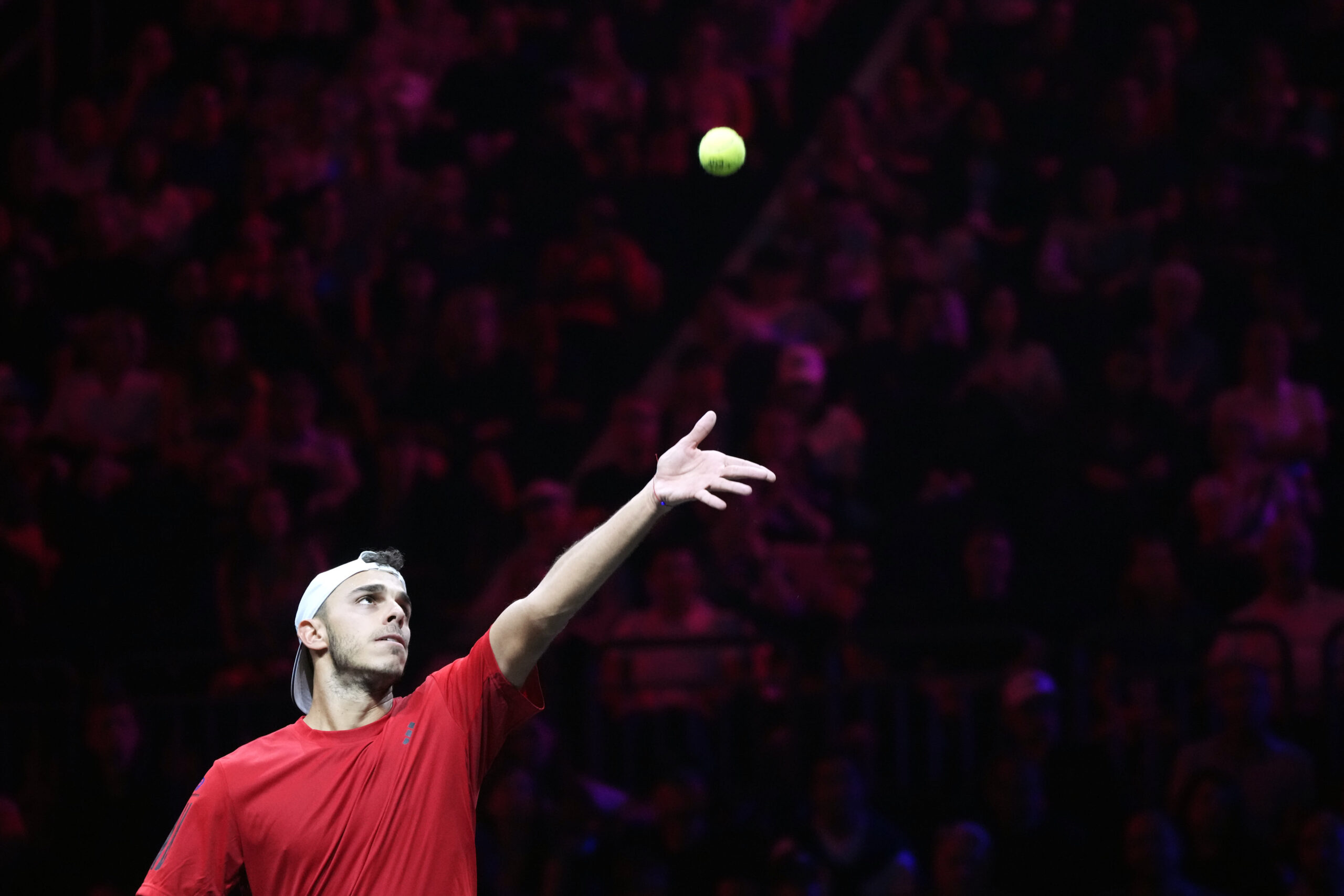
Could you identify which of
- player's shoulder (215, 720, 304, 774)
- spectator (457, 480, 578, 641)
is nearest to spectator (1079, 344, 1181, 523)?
spectator (457, 480, 578, 641)

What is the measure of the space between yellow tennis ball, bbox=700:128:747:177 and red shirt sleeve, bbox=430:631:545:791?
5.62 m

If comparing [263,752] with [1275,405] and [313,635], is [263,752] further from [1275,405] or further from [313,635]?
[1275,405]

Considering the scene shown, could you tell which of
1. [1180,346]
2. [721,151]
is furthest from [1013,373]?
Answer: [721,151]

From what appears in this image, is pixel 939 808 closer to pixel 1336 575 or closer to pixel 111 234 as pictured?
pixel 1336 575

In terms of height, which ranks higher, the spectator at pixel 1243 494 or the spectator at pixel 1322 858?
the spectator at pixel 1243 494

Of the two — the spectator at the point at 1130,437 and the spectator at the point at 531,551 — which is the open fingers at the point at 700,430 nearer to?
the spectator at the point at 531,551

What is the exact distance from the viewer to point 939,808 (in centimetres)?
738

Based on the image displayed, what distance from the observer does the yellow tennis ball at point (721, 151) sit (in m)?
9.38

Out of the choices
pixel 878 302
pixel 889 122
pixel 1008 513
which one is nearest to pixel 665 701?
pixel 1008 513

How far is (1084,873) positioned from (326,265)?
5.88 m

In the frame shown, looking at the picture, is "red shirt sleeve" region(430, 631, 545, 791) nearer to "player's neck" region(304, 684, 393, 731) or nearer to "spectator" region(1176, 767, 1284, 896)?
"player's neck" region(304, 684, 393, 731)

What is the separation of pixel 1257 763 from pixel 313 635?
4530mm

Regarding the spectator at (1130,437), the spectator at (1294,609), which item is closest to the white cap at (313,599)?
the spectator at (1294,609)

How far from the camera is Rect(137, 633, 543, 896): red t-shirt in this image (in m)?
4.06
